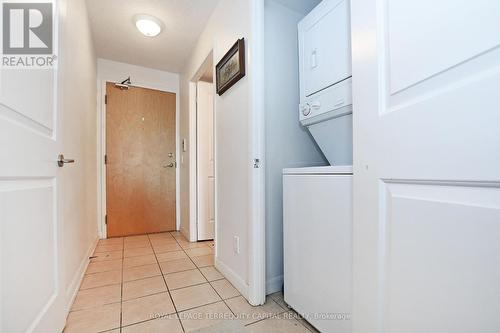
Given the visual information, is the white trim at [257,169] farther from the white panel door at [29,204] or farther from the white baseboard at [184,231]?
the white baseboard at [184,231]

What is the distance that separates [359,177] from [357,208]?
0.37 feet

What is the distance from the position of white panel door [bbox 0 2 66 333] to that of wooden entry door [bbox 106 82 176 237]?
1.99 meters

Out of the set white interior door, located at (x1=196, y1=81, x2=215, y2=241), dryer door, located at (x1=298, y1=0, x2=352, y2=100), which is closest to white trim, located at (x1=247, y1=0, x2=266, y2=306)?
dryer door, located at (x1=298, y1=0, x2=352, y2=100)

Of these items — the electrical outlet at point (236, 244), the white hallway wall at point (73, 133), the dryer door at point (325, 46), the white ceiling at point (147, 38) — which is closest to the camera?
the dryer door at point (325, 46)

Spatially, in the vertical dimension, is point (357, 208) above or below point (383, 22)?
below

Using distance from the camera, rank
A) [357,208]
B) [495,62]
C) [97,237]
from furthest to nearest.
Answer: [97,237]
[357,208]
[495,62]

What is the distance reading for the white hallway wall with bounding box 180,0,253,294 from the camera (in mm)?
1459

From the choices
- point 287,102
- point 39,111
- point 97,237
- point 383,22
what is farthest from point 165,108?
point 383,22

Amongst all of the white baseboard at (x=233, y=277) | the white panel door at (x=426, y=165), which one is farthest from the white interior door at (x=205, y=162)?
the white panel door at (x=426, y=165)

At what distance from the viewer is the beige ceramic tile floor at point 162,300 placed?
1.18 m

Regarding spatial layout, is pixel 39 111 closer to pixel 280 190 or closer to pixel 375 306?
pixel 280 190

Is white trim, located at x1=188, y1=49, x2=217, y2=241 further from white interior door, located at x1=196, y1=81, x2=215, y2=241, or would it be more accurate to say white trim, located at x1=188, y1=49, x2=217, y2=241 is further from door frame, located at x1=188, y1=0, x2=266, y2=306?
door frame, located at x1=188, y1=0, x2=266, y2=306

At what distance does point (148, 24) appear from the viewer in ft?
6.98

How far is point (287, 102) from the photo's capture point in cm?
161
